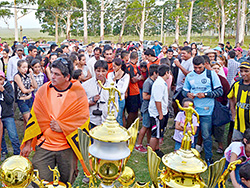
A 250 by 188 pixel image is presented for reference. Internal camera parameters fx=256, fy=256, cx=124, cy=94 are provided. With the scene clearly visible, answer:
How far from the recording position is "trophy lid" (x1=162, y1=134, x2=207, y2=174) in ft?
3.23

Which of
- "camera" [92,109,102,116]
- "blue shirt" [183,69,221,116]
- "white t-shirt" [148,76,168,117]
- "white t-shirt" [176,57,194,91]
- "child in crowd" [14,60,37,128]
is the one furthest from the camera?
"white t-shirt" [176,57,194,91]

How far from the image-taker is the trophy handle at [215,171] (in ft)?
3.52

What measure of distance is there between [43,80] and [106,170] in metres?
4.80

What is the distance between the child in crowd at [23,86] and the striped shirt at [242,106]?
12.4ft

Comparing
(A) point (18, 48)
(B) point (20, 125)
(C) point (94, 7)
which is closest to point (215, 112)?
(B) point (20, 125)

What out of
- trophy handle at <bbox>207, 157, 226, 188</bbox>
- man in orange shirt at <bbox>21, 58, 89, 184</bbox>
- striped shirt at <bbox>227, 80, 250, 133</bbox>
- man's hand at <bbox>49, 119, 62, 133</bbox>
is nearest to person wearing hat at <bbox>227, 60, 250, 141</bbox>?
striped shirt at <bbox>227, 80, 250, 133</bbox>

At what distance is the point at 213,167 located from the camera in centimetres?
107

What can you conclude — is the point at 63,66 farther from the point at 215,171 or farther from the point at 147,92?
the point at 147,92

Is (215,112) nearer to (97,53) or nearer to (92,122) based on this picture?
(92,122)

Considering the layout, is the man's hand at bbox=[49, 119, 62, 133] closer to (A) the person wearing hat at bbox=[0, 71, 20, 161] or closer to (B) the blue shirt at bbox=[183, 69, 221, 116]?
(A) the person wearing hat at bbox=[0, 71, 20, 161]

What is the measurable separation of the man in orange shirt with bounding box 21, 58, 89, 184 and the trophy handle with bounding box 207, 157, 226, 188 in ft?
5.74

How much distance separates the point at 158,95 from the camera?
4.35 metres

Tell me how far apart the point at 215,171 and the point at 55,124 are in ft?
6.01

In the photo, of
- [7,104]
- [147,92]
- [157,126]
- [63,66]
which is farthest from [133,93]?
[63,66]
